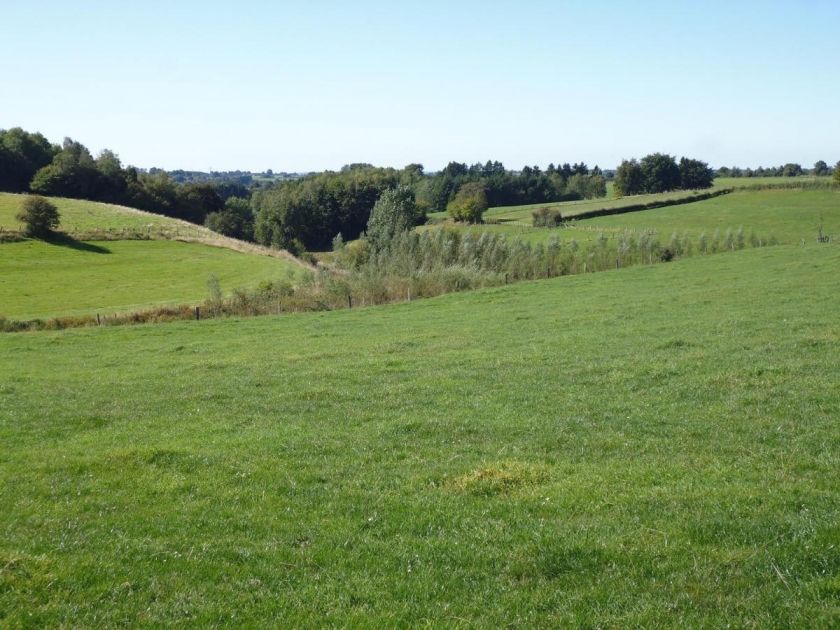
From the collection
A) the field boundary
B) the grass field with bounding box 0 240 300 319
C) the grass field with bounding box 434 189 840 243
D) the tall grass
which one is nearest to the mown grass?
the field boundary

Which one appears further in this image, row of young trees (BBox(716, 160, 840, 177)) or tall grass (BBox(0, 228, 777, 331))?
row of young trees (BBox(716, 160, 840, 177))

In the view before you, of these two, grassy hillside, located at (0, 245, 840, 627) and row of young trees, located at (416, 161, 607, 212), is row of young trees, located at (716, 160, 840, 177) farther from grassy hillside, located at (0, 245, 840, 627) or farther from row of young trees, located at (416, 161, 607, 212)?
grassy hillside, located at (0, 245, 840, 627)

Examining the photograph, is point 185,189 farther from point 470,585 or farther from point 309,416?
point 470,585

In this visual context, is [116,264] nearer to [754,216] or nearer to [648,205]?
[754,216]

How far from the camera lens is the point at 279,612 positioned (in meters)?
6.75

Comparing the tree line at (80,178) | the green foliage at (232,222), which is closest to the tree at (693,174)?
the green foliage at (232,222)

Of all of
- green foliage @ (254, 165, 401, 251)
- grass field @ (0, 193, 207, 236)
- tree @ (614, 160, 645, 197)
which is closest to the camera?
grass field @ (0, 193, 207, 236)

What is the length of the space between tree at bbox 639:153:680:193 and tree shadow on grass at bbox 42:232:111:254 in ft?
331

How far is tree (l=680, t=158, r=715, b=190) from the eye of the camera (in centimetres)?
14112

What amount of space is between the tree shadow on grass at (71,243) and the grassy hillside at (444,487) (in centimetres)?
5539

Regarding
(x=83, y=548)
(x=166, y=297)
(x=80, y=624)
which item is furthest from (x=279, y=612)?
(x=166, y=297)

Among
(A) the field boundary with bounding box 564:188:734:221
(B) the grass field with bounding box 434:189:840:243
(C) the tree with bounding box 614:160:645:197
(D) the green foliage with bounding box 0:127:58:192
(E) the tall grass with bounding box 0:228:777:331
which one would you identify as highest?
(D) the green foliage with bounding box 0:127:58:192

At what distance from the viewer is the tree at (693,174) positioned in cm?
14112

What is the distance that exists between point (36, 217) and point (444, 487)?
2985 inches
